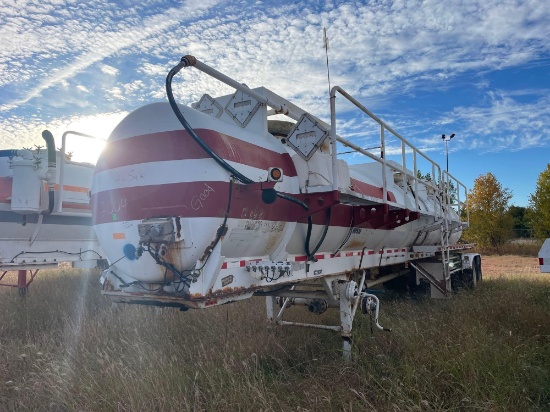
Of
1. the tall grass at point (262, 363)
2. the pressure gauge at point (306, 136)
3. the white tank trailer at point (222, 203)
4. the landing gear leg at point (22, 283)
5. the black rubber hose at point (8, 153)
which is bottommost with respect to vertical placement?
the tall grass at point (262, 363)

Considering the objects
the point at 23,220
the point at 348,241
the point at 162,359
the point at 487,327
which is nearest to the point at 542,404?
the point at 487,327

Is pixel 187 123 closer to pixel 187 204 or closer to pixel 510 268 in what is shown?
pixel 187 204

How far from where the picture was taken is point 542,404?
12.5 feet

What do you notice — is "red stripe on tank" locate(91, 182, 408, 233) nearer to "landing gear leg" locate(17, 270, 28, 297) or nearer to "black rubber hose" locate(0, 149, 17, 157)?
"black rubber hose" locate(0, 149, 17, 157)

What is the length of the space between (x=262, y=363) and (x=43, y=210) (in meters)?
4.75

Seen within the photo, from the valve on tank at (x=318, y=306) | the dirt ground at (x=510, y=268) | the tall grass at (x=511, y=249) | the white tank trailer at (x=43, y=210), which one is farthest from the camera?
the tall grass at (x=511, y=249)

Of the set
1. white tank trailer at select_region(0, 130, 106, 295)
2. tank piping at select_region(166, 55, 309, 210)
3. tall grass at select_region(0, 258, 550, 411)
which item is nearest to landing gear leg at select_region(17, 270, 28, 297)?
white tank trailer at select_region(0, 130, 106, 295)

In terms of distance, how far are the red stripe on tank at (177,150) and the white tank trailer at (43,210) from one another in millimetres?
3177

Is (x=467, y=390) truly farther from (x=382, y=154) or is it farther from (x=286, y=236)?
(x=382, y=154)

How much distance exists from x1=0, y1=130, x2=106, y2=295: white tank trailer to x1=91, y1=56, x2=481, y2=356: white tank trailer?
11.1ft

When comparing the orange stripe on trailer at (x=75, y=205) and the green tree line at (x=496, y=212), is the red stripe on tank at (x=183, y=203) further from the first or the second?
the green tree line at (x=496, y=212)

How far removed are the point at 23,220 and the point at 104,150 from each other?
13.4ft

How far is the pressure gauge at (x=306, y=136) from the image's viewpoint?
424 cm

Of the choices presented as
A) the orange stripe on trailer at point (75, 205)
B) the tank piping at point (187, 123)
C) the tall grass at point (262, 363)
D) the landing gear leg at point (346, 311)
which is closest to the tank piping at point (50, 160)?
the orange stripe on trailer at point (75, 205)
